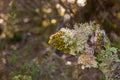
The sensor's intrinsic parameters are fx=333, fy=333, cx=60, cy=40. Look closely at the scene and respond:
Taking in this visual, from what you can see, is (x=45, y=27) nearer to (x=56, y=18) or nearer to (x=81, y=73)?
(x=56, y=18)

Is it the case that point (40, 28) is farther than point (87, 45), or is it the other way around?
point (40, 28)

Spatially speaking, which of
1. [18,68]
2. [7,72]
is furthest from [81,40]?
[7,72]

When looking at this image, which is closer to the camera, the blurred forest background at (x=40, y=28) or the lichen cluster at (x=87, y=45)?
the lichen cluster at (x=87, y=45)

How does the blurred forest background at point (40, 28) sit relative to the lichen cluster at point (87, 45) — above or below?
above

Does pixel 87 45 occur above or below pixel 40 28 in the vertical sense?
below
